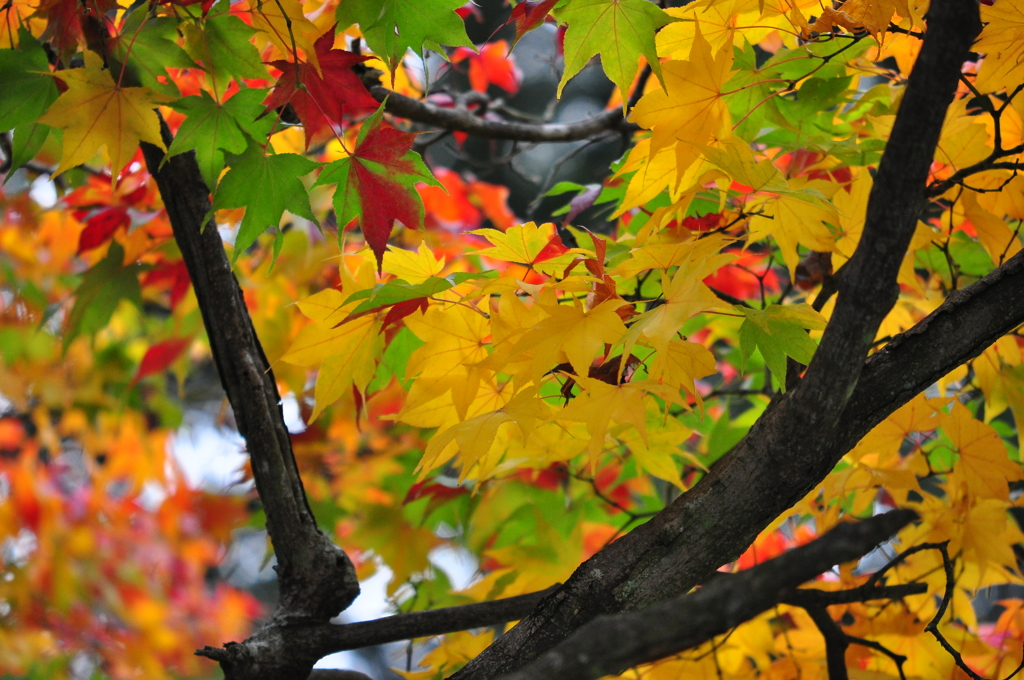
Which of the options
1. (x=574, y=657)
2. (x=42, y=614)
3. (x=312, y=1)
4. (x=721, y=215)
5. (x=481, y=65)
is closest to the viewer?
(x=574, y=657)

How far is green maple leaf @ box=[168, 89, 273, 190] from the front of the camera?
57cm

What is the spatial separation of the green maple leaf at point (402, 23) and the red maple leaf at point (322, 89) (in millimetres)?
25

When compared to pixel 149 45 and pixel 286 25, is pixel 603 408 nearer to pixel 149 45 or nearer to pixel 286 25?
pixel 286 25

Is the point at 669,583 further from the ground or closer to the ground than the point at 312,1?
closer to the ground

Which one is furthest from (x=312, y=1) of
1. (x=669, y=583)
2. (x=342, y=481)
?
(x=342, y=481)

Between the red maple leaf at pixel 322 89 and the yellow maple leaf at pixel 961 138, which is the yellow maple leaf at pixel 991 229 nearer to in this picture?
the yellow maple leaf at pixel 961 138

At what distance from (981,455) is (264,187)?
0.68 meters

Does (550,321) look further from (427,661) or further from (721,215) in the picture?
(427,661)

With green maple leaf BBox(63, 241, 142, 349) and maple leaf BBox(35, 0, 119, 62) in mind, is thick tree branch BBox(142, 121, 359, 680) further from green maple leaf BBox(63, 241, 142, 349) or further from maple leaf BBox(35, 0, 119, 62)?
green maple leaf BBox(63, 241, 142, 349)

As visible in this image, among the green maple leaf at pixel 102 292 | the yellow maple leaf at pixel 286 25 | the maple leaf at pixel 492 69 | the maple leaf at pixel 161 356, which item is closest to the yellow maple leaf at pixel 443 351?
the yellow maple leaf at pixel 286 25

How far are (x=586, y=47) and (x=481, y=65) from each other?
1.15 meters

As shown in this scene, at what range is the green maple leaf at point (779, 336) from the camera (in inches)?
18.2

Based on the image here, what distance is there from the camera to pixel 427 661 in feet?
2.58

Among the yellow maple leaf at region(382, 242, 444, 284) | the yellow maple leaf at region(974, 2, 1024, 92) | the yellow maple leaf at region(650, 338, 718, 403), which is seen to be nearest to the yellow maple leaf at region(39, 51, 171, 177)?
the yellow maple leaf at region(382, 242, 444, 284)
